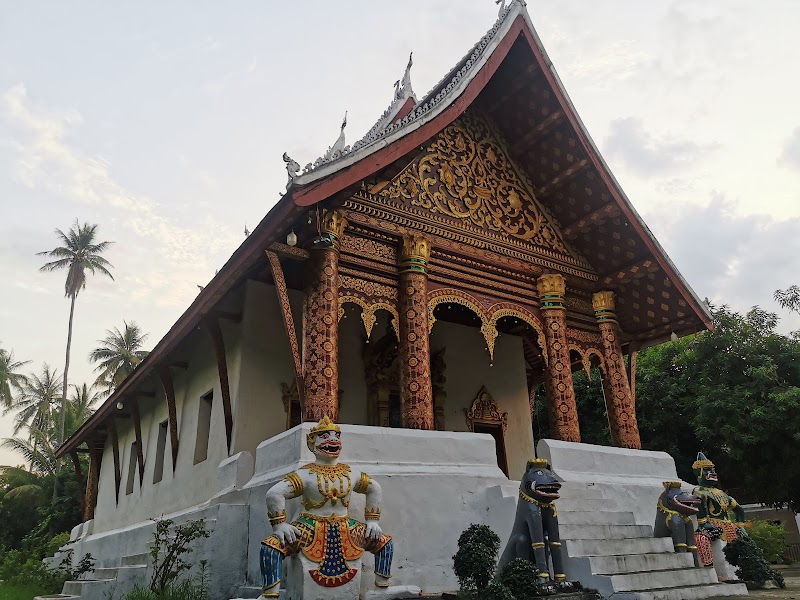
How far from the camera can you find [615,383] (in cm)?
898

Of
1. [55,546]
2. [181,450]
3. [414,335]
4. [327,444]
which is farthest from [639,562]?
[55,546]

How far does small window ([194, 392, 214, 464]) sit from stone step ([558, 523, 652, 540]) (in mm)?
5566

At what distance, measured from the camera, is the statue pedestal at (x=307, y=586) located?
4.19 meters

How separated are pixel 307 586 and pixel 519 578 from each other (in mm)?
1499

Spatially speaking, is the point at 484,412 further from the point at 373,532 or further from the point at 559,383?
the point at 373,532

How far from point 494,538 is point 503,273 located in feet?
14.6

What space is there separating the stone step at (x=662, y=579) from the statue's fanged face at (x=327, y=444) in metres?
2.46

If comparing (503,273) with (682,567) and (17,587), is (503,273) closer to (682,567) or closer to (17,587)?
(682,567)

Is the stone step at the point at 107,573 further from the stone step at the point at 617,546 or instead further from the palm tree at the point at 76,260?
the palm tree at the point at 76,260

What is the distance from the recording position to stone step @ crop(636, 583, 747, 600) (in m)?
5.01

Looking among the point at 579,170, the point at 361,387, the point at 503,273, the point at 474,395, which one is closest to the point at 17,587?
the point at 361,387

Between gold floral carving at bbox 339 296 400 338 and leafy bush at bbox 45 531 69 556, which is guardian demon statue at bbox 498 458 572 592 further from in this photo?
leafy bush at bbox 45 531 69 556

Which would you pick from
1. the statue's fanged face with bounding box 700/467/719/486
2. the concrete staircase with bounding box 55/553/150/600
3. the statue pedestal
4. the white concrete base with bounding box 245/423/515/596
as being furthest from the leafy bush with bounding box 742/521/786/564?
the concrete staircase with bounding box 55/553/150/600

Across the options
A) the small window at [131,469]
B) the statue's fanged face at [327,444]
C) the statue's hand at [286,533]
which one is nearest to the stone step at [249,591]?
the statue's hand at [286,533]
